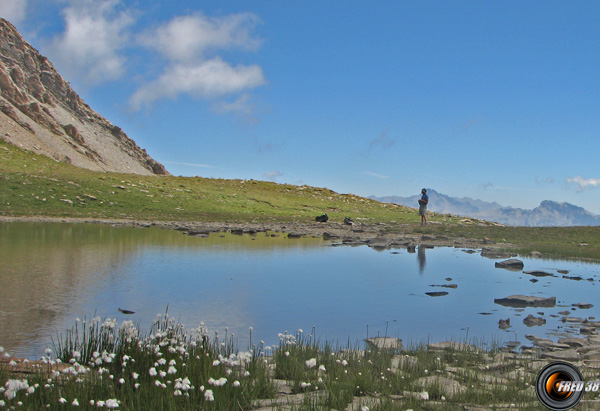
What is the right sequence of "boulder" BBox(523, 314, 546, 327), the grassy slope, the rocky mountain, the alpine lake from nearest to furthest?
the alpine lake
"boulder" BBox(523, 314, 546, 327)
the grassy slope
the rocky mountain

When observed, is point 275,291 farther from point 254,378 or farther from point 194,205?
point 194,205

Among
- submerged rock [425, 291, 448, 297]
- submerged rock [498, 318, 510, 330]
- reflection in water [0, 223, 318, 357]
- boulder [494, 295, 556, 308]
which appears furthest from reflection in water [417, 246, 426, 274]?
submerged rock [498, 318, 510, 330]

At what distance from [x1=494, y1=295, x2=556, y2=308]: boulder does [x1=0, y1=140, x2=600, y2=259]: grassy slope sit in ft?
52.2

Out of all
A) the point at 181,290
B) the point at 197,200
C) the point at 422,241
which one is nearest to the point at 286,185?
the point at 197,200

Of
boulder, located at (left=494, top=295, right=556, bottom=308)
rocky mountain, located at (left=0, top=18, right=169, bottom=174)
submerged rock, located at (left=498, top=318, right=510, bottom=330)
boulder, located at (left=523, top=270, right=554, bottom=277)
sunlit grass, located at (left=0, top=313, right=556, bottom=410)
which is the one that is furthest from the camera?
rocky mountain, located at (left=0, top=18, right=169, bottom=174)

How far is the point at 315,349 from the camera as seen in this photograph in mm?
10000

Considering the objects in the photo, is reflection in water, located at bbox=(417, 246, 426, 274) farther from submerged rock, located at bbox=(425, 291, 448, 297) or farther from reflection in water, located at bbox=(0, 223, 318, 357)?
reflection in water, located at bbox=(0, 223, 318, 357)

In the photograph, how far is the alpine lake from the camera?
12.8 m

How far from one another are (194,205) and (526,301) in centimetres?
5002

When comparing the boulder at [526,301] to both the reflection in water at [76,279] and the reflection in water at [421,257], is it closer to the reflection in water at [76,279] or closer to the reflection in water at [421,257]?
the reflection in water at [421,257]

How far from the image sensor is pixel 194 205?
62906 mm

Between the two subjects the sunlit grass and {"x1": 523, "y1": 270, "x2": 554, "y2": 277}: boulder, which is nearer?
the sunlit grass

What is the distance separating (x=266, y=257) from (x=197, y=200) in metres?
40.8

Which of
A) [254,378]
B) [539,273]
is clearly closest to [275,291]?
[254,378]
